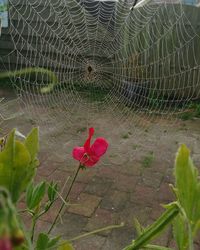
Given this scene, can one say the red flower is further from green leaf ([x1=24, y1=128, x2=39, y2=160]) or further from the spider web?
the spider web

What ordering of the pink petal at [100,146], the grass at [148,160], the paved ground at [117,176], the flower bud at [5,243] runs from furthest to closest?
the grass at [148,160] < the paved ground at [117,176] < the pink petal at [100,146] < the flower bud at [5,243]

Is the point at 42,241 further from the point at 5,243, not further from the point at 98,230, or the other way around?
the point at 5,243

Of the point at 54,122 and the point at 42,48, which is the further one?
the point at 42,48

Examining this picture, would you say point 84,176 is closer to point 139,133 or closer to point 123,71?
point 139,133

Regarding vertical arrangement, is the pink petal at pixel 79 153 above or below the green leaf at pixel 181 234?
above

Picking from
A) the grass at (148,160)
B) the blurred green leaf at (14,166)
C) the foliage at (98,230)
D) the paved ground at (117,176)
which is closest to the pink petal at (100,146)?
the foliage at (98,230)

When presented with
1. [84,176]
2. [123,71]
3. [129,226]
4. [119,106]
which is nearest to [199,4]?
[123,71]

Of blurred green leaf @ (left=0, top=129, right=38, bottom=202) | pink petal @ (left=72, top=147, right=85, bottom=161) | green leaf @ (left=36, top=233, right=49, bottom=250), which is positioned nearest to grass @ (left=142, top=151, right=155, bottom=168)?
pink petal @ (left=72, top=147, right=85, bottom=161)

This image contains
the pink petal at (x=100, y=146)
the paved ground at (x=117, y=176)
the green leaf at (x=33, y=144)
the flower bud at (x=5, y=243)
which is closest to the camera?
the flower bud at (x=5, y=243)

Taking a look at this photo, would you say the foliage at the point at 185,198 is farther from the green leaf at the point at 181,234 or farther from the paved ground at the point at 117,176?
the paved ground at the point at 117,176
